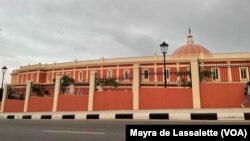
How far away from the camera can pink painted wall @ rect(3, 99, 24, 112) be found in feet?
69.8

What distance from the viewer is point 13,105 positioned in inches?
869

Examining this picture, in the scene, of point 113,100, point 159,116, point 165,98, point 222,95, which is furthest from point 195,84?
point 113,100

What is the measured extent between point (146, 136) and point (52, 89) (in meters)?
15.3

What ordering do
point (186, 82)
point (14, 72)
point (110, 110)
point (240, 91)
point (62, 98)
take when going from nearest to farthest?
1. point (240, 91)
2. point (186, 82)
3. point (110, 110)
4. point (62, 98)
5. point (14, 72)

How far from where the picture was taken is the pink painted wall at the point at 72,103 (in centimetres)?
1657

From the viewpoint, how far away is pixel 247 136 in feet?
15.1

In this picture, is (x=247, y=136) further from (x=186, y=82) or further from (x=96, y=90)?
(x=96, y=90)

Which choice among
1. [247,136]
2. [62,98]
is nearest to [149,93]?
[62,98]

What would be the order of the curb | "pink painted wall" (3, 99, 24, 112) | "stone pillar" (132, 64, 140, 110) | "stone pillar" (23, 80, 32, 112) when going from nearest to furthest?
the curb
"stone pillar" (132, 64, 140, 110)
"stone pillar" (23, 80, 32, 112)
"pink painted wall" (3, 99, 24, 112)

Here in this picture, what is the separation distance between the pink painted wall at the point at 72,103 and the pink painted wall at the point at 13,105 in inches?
207

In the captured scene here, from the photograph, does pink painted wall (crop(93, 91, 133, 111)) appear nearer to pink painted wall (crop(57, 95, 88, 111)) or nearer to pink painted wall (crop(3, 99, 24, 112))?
pink painted wall (crop(57, 95, 88, 111))

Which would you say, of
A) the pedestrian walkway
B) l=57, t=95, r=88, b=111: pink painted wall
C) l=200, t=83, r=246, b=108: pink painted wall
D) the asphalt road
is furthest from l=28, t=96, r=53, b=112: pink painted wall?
l=200, t=83, r=246, b=108: pink painted wall

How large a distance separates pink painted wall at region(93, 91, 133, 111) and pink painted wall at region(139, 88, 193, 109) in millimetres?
803

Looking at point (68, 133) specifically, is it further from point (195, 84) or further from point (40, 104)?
point (40, 104)
